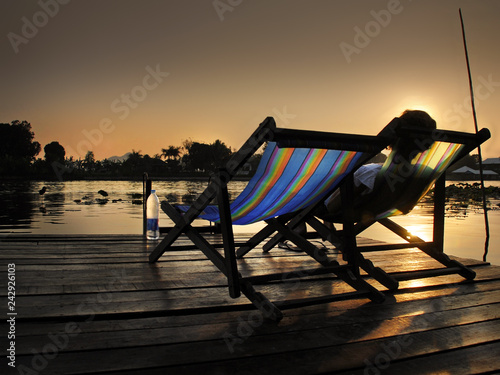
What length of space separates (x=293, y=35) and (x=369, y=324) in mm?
7235

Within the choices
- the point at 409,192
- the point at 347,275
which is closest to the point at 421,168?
the point at 409,192

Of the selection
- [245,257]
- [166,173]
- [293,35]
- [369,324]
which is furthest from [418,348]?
[166,173]

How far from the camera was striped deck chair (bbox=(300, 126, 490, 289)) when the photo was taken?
2354 mm

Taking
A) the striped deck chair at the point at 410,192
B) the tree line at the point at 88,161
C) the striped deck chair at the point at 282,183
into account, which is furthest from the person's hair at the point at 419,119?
the tree line at the point at 88,161

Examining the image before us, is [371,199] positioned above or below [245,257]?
above

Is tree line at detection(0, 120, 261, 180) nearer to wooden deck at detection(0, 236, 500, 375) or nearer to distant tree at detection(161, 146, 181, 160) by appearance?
distant tree at detection(161, 146, 181, 160)

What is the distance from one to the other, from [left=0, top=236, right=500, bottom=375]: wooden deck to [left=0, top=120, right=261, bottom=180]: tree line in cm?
5073

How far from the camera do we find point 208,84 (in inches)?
562

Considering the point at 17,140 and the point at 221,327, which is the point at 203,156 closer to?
the point at 17,140

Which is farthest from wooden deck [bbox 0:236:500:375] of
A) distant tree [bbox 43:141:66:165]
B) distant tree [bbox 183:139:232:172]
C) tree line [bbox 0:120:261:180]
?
distant tree [bbox 43:141:66:165]

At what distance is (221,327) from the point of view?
5.83ft

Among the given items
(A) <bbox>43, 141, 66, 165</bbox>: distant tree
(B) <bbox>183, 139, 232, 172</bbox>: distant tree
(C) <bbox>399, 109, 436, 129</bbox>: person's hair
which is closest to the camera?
(C) <bbox>399, 109, 436, 129</bbox>: person's hair

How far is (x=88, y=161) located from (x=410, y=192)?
3597 inches

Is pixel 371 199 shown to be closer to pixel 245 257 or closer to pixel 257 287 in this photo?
pixel 257 287
